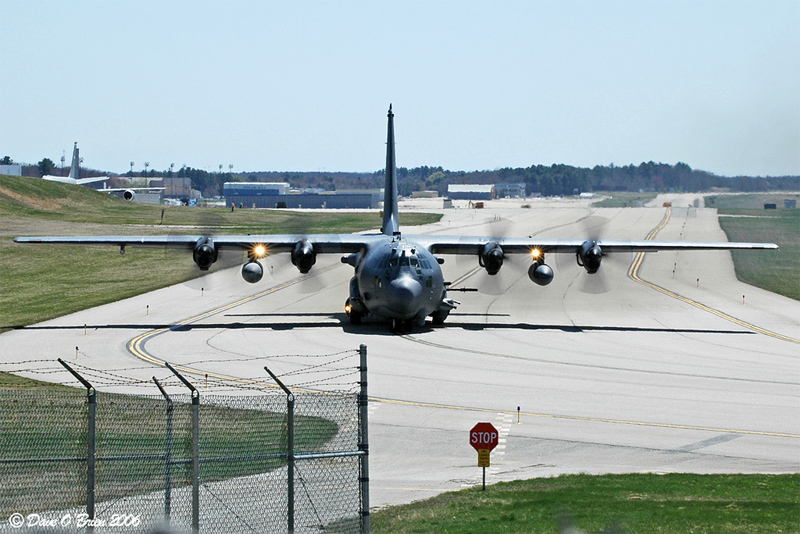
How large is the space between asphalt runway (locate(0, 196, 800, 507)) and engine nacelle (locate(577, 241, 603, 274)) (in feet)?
5.57

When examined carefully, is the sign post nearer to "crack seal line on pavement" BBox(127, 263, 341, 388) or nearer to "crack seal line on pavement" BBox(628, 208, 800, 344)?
"crack seal line on pavement" BBox(127, 263, 341, 388)

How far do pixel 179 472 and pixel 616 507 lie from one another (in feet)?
28.1

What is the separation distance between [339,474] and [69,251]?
206ft

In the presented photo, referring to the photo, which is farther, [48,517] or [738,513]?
[738,513]

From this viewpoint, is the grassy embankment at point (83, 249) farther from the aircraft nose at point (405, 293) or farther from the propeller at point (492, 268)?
the propeller at point (492, 268)

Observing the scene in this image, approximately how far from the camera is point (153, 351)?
34.5m

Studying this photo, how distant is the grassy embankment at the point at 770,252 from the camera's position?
195 feet

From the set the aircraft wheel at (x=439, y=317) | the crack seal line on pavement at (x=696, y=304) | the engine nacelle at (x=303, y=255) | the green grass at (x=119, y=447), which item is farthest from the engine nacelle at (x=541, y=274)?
the green grass at (x=119, y=447)

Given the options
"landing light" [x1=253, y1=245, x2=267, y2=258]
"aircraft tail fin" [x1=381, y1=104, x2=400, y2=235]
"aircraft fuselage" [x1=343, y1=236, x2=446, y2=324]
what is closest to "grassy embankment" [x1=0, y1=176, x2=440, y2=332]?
"landing light" [x1=253, y1=245, x2=267, y2=258]

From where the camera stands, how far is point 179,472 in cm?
1841

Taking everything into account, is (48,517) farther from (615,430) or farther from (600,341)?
(600,341)

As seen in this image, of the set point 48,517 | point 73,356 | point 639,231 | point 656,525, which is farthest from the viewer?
point 639,231

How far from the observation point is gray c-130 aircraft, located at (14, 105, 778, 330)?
1478 inches

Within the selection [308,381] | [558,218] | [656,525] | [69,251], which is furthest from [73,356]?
[558,218]
